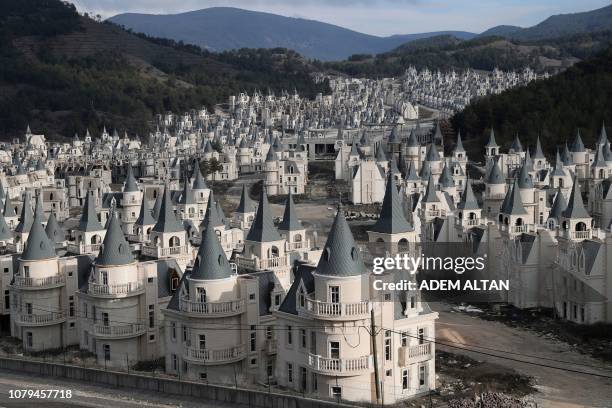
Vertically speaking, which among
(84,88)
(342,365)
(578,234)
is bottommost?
(342,365)

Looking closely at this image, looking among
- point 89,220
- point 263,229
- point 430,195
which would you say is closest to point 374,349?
point 263,229

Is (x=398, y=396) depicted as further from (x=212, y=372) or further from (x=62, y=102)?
(x=62, y=102)

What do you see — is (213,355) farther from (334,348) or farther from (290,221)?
(290,221)

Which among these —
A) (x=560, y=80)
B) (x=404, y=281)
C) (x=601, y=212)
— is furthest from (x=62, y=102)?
(x=404, y=281)

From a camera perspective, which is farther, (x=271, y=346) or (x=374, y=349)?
(x=271, y=346)

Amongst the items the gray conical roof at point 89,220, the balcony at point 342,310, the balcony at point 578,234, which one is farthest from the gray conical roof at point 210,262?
the balcony at point 578,234

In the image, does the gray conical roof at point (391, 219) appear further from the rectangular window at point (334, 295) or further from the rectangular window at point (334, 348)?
the rectangular window at point (334, 348)
